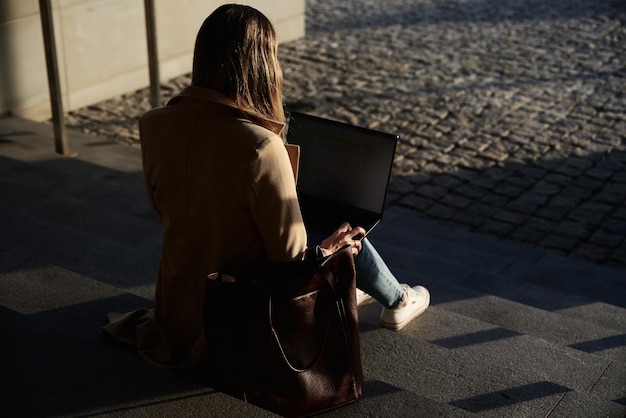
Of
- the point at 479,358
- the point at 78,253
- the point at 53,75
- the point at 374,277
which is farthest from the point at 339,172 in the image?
the point at 53,75

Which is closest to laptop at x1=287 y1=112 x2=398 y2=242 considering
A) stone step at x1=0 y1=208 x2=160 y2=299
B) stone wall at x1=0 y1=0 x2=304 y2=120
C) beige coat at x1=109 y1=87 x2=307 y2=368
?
beige coat at x1=109 y1=87 x2=307 y2=368

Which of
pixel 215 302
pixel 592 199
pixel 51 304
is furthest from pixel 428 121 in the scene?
pixel 215 302

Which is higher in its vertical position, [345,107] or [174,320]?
[174,320]

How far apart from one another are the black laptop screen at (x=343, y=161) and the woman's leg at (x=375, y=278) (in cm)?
20

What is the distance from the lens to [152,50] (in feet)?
25.7

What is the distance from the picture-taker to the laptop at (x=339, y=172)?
3.98 m

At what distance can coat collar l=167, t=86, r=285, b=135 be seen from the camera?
3.14 m

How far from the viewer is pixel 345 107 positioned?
932 centimetres

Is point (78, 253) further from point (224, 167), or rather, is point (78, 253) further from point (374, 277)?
point (224, 167)

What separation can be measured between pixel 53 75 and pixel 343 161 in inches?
148

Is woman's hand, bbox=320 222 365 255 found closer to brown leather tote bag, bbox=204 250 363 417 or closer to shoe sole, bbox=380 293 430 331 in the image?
brown leather tote bag, bbox=204 250 363 417

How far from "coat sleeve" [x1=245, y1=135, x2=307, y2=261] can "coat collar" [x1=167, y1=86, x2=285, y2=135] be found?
0.35 feet

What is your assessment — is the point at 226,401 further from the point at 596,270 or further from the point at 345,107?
the point at 345,107

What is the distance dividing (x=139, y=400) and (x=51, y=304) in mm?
1078
